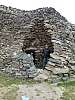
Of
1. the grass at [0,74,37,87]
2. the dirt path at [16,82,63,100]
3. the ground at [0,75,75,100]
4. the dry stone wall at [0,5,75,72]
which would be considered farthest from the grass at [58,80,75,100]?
the dry stone wall at [0,5,75,72]

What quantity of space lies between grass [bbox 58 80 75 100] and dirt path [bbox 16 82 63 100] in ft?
1.14

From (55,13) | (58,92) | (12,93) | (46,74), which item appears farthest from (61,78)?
(55,13)

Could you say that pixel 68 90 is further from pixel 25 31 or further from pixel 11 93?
pixel 25 31

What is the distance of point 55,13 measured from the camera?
32.8 metres

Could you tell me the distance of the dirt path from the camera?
69.7ft

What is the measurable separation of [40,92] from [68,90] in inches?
73.8

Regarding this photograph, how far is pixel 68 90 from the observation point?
23.0 meters

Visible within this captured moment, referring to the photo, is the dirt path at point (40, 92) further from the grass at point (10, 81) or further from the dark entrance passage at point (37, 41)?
the dark entrance passage at point (37, 41)

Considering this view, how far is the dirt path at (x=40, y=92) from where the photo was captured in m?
21.2

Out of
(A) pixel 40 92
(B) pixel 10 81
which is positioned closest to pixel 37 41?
(B) pixel 10 81

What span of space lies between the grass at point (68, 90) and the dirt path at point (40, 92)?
1.14 ft

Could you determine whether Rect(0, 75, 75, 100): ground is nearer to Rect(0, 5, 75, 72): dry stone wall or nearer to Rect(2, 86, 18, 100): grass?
Rect(2, 86, 18, 100): grass

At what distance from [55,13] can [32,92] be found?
12.1m

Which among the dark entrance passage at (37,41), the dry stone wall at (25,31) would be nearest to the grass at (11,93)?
the dry stone wall at (25,31)
